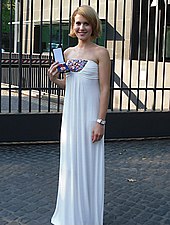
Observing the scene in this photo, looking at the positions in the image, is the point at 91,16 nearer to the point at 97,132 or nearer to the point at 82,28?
the point at 82,28

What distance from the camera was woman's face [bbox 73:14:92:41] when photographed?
12.6 feet

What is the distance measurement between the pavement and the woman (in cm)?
50

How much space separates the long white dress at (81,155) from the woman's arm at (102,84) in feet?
0.17

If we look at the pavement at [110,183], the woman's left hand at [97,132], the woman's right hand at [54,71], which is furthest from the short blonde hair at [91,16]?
the pavement at [110,183]

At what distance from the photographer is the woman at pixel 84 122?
12.6ft

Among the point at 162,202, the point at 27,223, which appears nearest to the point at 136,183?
the point at 162,202

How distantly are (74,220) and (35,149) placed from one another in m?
3.73

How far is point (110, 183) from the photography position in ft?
19.2

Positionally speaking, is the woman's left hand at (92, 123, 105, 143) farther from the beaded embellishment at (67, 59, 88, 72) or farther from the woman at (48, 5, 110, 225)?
the beaded embellishment at (67, 59, 88, 72)

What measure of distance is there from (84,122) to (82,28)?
2.77 ft

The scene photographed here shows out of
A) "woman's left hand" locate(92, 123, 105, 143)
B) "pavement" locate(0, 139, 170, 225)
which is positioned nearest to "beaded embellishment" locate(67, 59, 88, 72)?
"woman's left hand" locate(92, 123, 105, 143)

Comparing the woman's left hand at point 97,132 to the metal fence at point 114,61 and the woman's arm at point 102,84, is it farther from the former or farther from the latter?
the metal fence at point 114,61

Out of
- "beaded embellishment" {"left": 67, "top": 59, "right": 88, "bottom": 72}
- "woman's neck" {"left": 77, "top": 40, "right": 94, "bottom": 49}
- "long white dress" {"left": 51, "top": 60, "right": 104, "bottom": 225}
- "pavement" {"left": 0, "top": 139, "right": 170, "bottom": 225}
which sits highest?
"woman's neck" {"left": 77, "top": 40, "right": 94, "bottom": 49}

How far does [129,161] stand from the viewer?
703 cm
